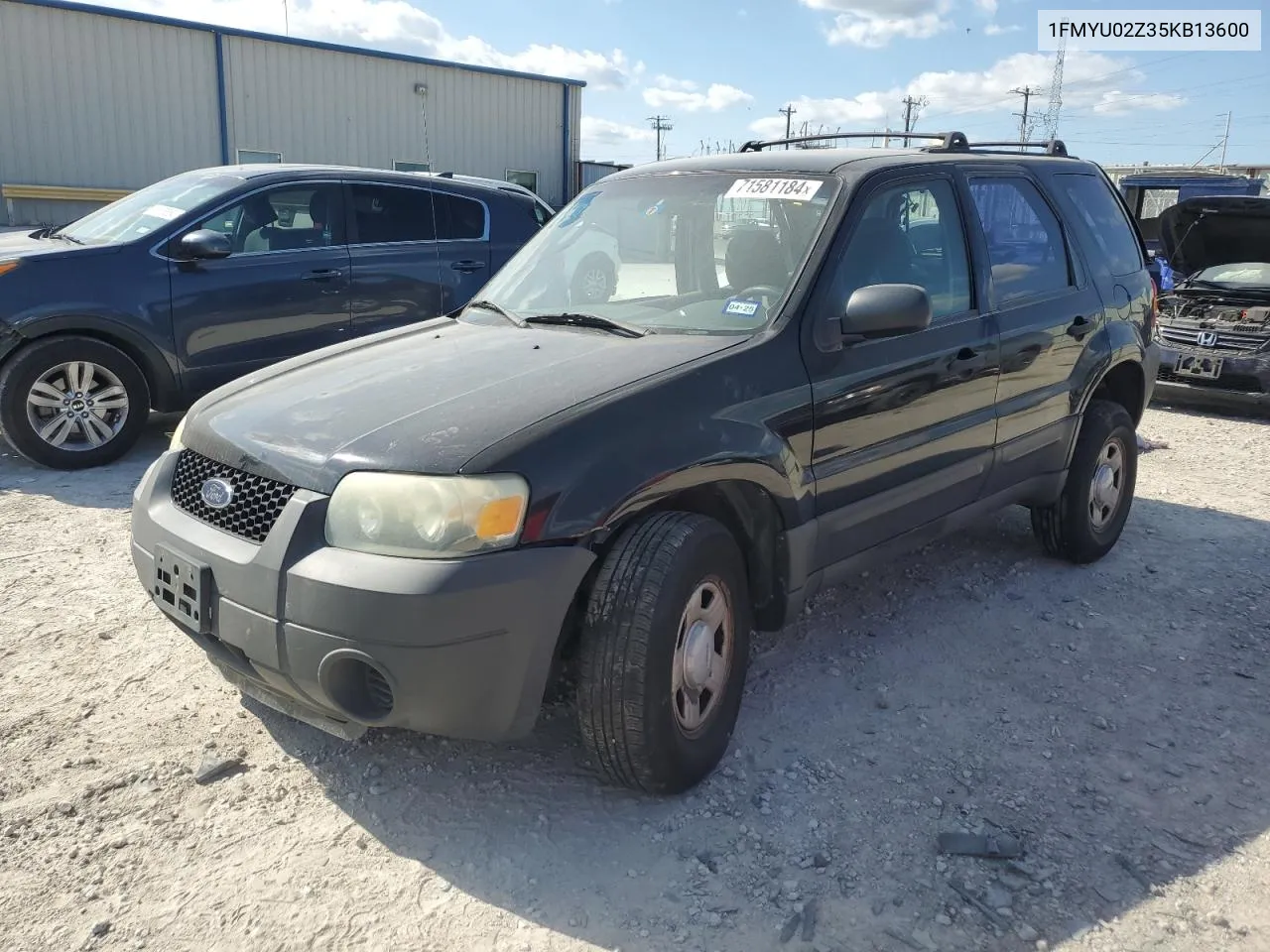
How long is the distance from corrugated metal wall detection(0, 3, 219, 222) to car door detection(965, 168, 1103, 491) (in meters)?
19.2

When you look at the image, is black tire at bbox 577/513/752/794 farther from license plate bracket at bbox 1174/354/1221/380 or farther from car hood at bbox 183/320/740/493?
license plate bracket at bbox 1174/354/1221/380

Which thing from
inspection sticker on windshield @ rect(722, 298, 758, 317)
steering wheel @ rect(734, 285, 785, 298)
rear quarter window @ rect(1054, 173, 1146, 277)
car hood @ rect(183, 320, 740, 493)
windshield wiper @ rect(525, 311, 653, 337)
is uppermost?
rear quarter window @ rect(1054, 173, 1146, 277)

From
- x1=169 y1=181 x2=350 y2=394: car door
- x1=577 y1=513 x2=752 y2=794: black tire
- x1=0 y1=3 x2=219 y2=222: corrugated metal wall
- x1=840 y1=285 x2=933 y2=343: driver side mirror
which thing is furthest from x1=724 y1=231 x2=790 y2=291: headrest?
x1=0 y1=3 x2=219 y2=222: corrugated metal wall

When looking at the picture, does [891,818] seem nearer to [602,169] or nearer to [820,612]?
[820,612]

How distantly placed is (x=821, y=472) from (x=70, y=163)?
65.8 feet

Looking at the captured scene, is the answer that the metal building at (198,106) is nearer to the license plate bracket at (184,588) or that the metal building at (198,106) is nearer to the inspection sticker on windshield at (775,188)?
the inspection sticker on windshield at (775,188)

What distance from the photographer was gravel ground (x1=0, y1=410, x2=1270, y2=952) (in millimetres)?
2400

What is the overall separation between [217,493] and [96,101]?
1979 centimetres

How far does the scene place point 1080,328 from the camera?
14.6 feet

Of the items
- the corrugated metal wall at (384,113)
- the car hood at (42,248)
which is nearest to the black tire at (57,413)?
the car hood at (42,248)

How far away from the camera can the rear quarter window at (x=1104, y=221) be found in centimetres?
468

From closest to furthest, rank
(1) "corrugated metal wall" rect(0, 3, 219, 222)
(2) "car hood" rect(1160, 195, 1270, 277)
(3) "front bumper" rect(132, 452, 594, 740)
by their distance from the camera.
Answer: (3) "front bumper" rect(132, 452, 594, 740)
(2) "car hood" rect(1160, 195, 1270, 277)
(1) "corrugated metal wall" rect(0, 3, 219, 222)

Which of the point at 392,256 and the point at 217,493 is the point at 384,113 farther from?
the point at 217,493

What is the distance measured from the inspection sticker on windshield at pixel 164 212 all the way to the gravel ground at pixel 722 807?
111 inches
